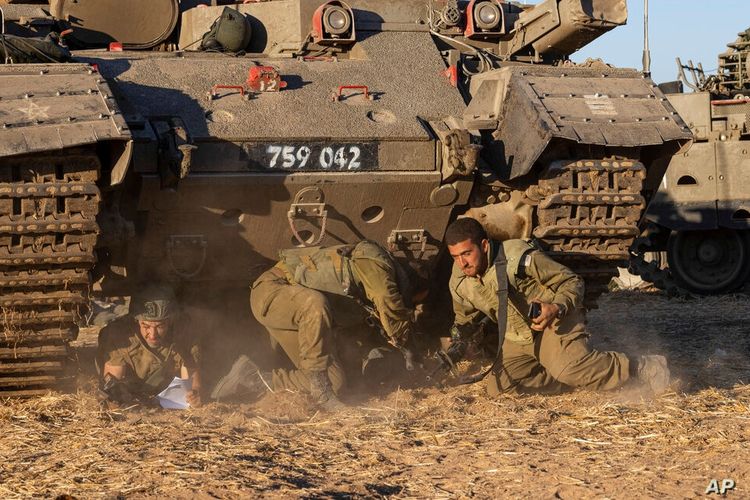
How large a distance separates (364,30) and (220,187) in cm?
199

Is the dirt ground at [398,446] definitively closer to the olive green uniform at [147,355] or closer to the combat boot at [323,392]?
the combat boot at [323,392]

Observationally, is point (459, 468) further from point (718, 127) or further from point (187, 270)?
point (718, 127)

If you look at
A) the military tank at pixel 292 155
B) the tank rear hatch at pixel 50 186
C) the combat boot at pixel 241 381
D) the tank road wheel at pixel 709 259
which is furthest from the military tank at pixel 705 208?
the tank rear hatch at pixel 50 186

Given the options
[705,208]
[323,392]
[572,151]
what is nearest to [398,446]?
[323,392]

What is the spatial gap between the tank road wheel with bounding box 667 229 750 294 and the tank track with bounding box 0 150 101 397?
1072cm

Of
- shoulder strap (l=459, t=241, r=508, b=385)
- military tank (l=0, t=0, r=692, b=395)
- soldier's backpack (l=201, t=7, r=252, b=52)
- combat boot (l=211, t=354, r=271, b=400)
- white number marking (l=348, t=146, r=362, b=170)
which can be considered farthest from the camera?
soldier's backpack (l=201, t=7, r=252, b=52)

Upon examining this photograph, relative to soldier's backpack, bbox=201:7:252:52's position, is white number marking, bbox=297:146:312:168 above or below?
below

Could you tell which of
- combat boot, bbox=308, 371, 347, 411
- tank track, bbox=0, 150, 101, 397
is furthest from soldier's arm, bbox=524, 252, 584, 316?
tank track, bbox=0, 150, 101, 397

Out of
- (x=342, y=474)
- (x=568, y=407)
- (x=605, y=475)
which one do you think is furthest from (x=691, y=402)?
A: (x=342, y=474)

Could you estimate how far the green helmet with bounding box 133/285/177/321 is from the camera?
8.13m

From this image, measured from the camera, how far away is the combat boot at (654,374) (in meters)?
7.88

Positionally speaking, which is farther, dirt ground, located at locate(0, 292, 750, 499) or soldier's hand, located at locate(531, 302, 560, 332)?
soldier's hand, located at locate(531, 302, 560, 332)

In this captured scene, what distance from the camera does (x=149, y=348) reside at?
8320 mm

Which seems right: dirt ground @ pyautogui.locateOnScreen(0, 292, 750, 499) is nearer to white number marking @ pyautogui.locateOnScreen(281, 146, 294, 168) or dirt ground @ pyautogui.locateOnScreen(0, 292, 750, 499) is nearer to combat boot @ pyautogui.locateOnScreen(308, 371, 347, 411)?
combat boot @ pyautogui.locateOnScreen(308, 371, 347, 411)
